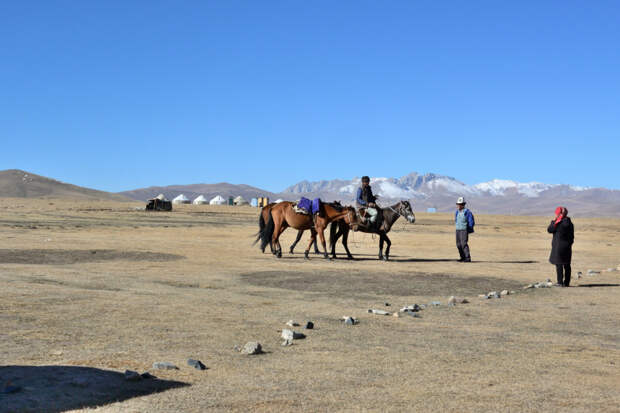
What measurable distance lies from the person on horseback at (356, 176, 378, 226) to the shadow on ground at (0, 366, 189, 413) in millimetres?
17029

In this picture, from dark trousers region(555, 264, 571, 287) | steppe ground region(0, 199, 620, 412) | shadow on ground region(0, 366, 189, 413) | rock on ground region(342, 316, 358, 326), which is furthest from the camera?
dark trousers region(555, 264, 571, 287)

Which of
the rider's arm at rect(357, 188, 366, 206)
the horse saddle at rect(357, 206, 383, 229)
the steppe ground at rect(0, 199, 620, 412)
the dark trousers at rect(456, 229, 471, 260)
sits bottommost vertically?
the steppe ground at rect(0, 199, 620, 412)

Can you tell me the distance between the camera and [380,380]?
23.1 ft

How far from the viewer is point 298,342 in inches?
351

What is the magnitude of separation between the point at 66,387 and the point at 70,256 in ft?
50.7

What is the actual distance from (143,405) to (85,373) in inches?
45.7

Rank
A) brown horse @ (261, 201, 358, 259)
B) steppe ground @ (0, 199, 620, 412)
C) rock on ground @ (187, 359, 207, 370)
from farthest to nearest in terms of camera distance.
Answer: brown horse @ (261, 201, 358, 259) < rock on ground @ (187, 359, 207, 370) < steppe ground @ (0, 199, 620, 412)

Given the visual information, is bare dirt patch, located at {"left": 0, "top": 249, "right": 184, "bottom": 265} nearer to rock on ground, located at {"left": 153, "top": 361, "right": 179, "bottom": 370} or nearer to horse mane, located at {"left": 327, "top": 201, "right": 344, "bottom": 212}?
horse mane, located at {"left": 327, "top": 201, "right": 344, "bottom": 212}

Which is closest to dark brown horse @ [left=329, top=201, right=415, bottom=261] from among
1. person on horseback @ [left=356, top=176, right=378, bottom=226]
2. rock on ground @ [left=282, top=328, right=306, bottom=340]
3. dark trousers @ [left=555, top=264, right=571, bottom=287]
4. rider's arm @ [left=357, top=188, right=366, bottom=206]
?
person on horseback @ [left=356, top=176, right=378, bottom=226]

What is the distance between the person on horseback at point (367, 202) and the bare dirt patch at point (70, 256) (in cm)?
647

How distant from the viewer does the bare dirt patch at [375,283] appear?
1516 cm

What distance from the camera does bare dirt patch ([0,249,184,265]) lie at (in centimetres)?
1915

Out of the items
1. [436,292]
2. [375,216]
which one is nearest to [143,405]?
[436,292]

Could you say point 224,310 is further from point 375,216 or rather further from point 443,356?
point 375,216
